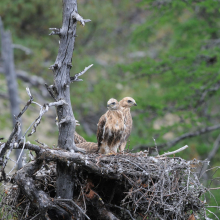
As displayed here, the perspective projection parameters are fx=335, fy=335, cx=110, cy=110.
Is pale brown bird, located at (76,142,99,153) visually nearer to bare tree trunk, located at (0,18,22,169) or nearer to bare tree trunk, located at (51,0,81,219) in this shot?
bare tree trunk, located at (51,0,81,219)

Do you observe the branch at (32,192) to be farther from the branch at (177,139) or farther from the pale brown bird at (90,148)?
the branch at (177,139)

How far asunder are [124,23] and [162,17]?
11971 millimetres

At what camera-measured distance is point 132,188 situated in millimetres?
4113

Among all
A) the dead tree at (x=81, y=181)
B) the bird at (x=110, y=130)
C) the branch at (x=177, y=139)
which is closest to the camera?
the dead tree at (x=81, y=181)

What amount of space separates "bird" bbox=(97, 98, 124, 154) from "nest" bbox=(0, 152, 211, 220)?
92cm

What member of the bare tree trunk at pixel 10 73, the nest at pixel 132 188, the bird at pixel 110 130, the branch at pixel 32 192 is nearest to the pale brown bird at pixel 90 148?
the bird at pixel 110 130

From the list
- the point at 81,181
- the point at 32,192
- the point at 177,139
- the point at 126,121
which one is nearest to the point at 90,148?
the point at 126,121

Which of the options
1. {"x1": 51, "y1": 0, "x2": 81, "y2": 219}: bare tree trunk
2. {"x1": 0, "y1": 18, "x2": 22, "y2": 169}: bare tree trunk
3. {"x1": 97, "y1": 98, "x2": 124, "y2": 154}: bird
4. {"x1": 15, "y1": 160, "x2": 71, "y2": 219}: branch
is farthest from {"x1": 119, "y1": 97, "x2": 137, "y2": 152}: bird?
{"x1": 0, "y1": 18, "x2": 22, "y2": 169}: bare tree trunk

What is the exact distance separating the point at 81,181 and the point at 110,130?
1.28m

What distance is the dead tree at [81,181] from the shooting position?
3883 mm

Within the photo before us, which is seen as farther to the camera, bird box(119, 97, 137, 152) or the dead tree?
bird box(119, 97, 137, 152)

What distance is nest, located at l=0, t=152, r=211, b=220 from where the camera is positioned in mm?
4117

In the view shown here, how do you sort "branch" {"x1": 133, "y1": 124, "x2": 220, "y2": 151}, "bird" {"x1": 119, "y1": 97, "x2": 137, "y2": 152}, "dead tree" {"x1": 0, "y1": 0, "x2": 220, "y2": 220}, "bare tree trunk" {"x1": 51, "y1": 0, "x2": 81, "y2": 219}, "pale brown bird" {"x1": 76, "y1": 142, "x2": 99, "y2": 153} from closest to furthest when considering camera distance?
1. "dead tree" {"x1": 0, "y1": 0, "x2": 220, "y2": 220}
2. "bare tree trunk" {"x1": 51, "y1": 0, "x2": 81, "y2": 219}
3. "pale brown bird" {"x1": 76, "y1": 142, "x2": 99, "y2": 153}
4. "bird" {"x1": 119, "y1": 97, "x2": 137, "y2": 152}
5. "branch" {"x1": 133, "y1": 124, "x2": 220, "y2": 151}

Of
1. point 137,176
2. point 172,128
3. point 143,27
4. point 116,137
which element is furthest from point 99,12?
point 137,176
